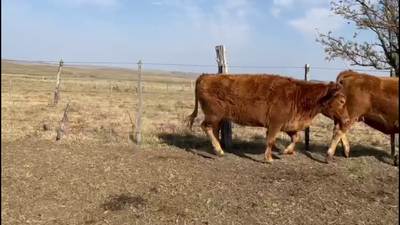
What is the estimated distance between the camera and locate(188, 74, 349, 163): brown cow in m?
7.57

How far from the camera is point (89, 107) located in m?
15.7

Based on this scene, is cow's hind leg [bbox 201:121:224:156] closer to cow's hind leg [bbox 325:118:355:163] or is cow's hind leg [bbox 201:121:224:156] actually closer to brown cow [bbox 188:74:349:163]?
brown cow [bbox 188:74:349:163]

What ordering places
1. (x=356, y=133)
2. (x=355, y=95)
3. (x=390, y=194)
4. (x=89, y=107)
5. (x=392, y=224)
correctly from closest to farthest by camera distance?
1. (x=392, y=224)
2. (x=390, y=194)
3. (x=355, y=95)
4. (x=356, y=133)
5. (x=89, y=107)

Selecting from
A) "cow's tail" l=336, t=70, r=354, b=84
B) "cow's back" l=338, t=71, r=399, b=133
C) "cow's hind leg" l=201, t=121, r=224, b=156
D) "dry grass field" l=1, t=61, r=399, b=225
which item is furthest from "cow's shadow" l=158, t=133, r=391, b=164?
"cow's tail" l=336, t=70, r=354, b=84

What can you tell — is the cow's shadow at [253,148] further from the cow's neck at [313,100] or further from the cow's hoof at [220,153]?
the cow's neck at [313,100]

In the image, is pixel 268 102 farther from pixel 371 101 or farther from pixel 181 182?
pixel 181 182

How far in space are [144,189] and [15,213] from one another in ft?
5.26

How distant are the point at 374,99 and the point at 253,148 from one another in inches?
100

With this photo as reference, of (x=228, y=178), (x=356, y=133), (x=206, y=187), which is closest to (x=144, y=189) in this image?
(x=206, y=187)

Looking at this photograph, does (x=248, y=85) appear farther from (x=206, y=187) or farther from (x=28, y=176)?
(x=28, y=176)

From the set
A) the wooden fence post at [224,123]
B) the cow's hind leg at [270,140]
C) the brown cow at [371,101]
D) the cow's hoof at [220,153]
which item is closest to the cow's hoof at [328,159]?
the brown cow at [371,101]

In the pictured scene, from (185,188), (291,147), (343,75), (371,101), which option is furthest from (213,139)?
(371,101)

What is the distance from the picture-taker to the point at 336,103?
7418 mm

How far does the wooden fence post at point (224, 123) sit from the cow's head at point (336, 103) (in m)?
2.05
